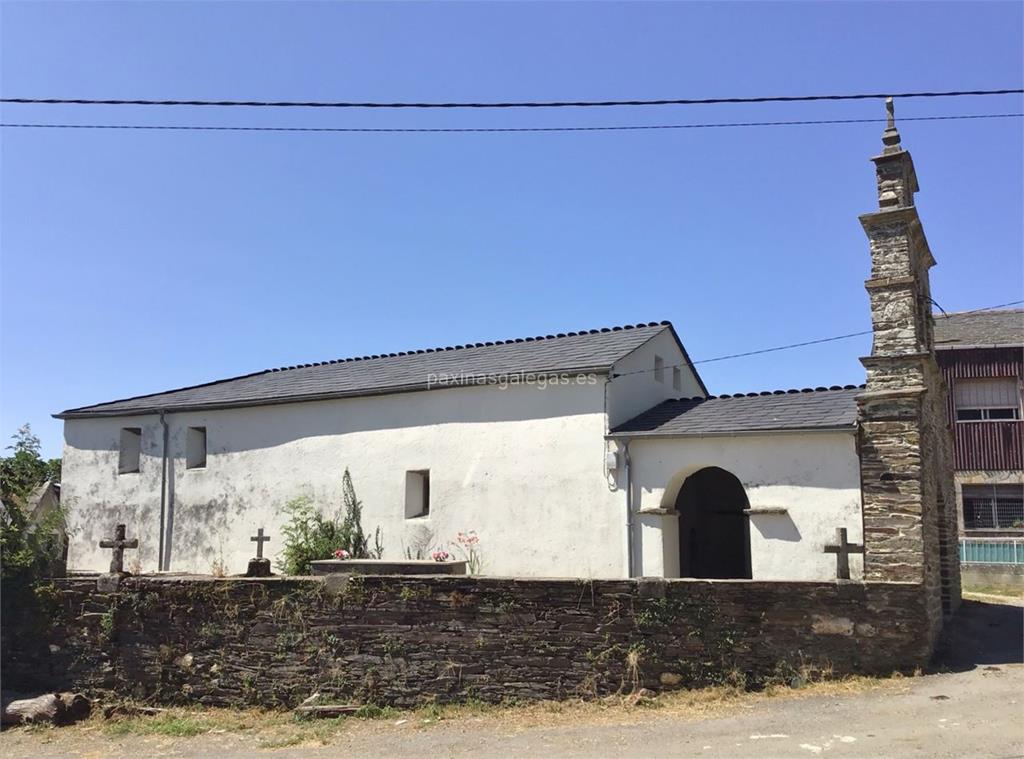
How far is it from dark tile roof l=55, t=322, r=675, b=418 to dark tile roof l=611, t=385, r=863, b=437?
132cm

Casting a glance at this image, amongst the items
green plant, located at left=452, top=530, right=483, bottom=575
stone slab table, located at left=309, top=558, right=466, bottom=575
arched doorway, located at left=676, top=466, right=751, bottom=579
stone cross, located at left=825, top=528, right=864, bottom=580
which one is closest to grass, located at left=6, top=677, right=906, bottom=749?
stone cross, located at left=825, top=528, right=864, bottom=580

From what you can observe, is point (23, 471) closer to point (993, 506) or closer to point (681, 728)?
point (681, 728)

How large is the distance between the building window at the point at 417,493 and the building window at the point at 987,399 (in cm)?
1758

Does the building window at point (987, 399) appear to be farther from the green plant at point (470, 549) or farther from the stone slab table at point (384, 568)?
the stone slab table at point (384, 568)

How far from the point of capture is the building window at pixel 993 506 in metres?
24.4

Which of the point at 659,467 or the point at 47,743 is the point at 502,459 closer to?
the point at 659,467

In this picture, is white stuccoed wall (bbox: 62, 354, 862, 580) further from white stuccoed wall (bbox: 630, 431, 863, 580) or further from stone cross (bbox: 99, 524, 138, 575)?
stone cross (bbox: 99, 524, 138, 575)

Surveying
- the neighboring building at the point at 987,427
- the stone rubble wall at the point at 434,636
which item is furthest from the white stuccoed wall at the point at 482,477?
the neighboring building at the point at 987,427

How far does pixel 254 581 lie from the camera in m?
11.7

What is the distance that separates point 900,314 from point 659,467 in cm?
437

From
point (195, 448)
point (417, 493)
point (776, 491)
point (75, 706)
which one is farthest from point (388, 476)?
point (776, 491)

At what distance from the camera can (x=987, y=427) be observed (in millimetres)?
24953

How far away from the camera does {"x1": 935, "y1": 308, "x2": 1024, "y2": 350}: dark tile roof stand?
2495 centimetres

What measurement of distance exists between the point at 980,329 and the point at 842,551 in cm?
1938
